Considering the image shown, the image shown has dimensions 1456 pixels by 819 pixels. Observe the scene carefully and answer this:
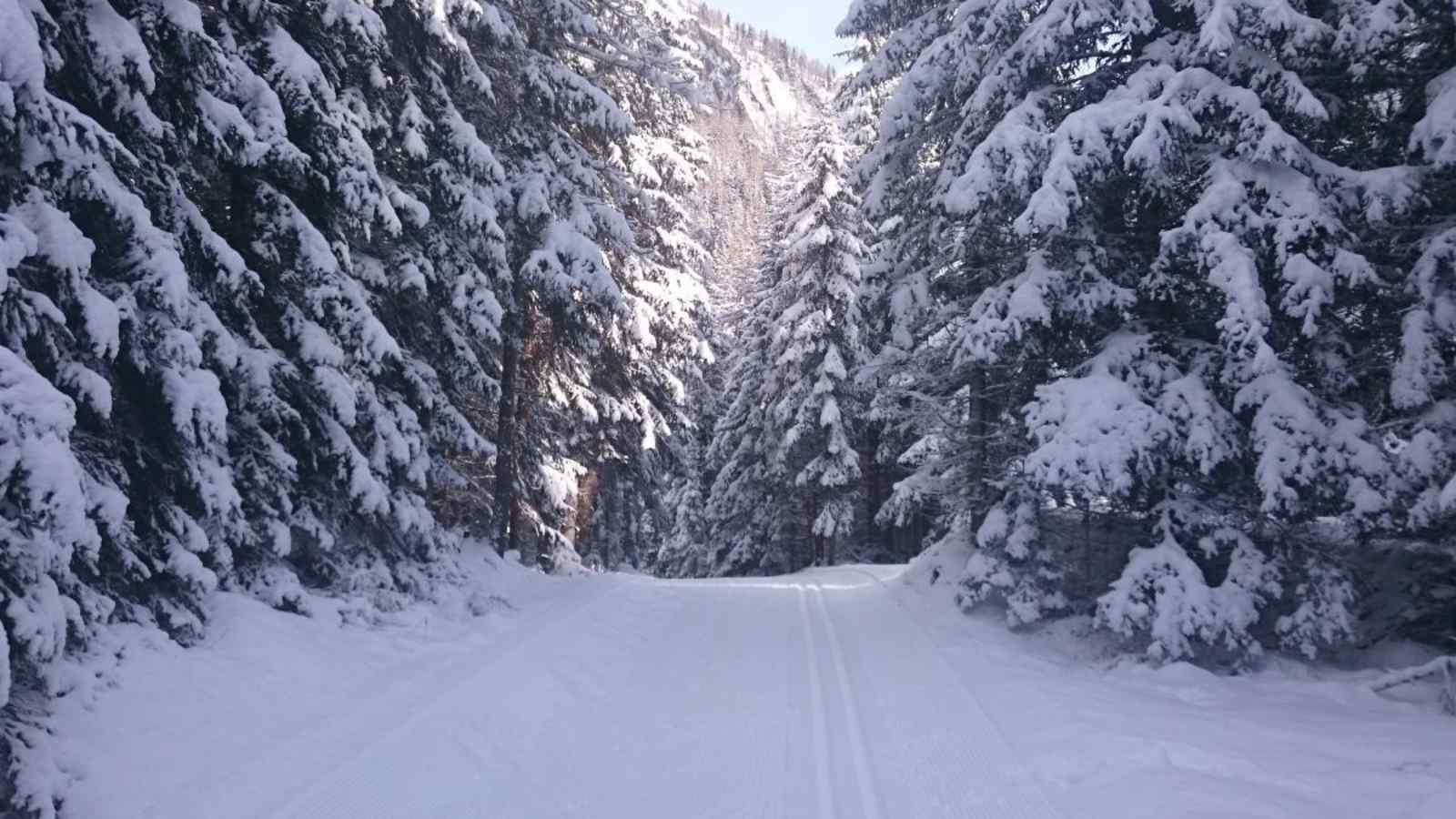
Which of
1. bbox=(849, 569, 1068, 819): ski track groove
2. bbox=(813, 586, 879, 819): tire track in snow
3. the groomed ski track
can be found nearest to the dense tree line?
the groomed ski track

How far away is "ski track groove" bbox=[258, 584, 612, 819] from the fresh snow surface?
1.1 inches

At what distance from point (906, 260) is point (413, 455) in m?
8.96

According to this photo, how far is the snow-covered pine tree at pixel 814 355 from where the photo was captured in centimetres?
2758

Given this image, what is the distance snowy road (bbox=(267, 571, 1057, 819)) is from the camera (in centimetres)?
631

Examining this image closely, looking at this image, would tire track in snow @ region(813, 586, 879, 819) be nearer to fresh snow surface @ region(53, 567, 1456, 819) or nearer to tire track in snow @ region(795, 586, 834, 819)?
fresh snow surface @ region(53, 567, 1456, 819)

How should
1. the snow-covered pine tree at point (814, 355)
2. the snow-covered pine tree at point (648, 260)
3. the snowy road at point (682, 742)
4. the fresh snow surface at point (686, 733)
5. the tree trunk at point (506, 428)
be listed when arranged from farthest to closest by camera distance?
1. the snow-covered pine tree at point (814, 355)
2. the snow-covered pine tree at point (648, 260)
3. the tree trunk at point (506, 428)
4. the snowy road at point (682, 742)
5. the fresh snow surface at point (686, 733)

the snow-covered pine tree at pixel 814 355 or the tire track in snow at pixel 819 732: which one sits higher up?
the snow-covered pine tree at pixel 814 355

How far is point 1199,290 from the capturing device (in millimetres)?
11930

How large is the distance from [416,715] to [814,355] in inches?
882

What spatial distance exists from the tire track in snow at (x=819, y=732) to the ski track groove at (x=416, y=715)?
313 centimetres

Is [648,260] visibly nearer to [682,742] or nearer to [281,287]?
[281,287]

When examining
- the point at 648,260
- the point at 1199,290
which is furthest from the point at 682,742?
the point at 648,260

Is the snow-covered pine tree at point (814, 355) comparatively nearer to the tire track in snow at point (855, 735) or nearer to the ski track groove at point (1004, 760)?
the tire track in snow at point (855, 735)

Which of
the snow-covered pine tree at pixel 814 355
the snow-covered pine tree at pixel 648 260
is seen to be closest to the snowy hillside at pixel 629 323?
the snow-covered pine tree at pixel 648 260
